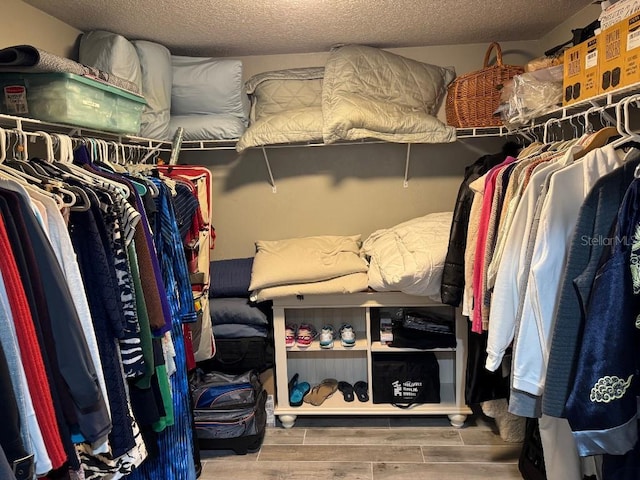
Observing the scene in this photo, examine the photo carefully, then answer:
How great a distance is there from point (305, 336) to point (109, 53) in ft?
5.35

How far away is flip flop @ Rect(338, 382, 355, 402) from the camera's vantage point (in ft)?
9.01

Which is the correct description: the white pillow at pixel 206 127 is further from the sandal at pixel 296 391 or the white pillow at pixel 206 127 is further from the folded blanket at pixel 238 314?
the sandal at pixel 296 391

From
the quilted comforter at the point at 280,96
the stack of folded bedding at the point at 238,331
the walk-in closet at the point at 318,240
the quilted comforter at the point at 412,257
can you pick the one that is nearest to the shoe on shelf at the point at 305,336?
the walk-in closet at the point at 318,240

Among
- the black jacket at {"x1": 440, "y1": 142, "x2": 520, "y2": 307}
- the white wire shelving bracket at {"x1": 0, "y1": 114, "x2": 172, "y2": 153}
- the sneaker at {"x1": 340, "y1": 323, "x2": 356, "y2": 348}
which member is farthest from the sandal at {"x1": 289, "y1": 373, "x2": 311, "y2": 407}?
the white wire shelving bracket at {"x1": 0, "y1": 114, "x2": 172, "y2": 153}

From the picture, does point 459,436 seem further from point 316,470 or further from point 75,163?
point 75,163

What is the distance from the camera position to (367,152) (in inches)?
115

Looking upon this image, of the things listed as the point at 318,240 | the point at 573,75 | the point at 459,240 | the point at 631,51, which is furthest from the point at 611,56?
the point at 318,240

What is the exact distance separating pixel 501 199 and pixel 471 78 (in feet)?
2.91

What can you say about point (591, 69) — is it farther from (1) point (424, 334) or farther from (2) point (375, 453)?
(2) point (375, 453)

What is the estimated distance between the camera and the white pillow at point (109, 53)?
7.34ft

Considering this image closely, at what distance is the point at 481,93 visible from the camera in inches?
98.6

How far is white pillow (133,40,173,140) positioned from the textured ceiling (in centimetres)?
7

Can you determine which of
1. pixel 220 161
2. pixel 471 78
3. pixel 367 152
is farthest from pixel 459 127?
pixel 220 161

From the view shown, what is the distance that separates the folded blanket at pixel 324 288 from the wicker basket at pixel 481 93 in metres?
0.93
